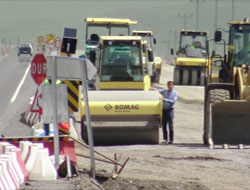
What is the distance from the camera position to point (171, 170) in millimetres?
14070

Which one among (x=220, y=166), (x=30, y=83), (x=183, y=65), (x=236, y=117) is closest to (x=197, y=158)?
(x=220, y=166)

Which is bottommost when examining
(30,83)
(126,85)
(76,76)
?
(30,83)

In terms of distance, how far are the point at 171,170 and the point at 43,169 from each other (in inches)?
133

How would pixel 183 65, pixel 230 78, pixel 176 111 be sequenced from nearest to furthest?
1. pixel 230 78
2. pixel 176 111
3. pixel 183 65

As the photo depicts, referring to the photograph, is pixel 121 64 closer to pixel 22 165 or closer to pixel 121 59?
pixel 121 59

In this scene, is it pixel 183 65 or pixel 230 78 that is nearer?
pixel 230 78

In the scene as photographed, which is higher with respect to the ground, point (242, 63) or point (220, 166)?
point (242, 63)

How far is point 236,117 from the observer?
1817cm

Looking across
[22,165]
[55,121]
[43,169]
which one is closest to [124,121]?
[55,121]

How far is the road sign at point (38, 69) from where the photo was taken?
17.3 meters

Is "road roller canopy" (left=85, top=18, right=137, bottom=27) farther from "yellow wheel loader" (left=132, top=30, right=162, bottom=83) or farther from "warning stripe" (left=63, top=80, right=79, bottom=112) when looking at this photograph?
"warning stripe" (left=63, top=80, right=79, bottom=112)

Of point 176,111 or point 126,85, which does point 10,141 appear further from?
point 176,111

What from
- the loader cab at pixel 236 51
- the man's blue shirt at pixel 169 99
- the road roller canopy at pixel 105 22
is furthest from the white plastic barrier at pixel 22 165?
the road roller canopy at pixel 105 22

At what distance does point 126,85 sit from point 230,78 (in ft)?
12.6
